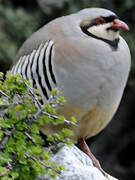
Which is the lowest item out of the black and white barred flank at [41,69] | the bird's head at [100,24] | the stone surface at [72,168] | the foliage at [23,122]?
the stone surface at [72,168]

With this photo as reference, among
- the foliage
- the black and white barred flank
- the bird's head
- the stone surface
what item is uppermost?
the foliage

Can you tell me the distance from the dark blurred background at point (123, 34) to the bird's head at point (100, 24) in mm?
2597

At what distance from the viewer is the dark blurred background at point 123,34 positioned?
6.20 m

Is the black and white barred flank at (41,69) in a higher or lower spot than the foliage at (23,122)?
lower

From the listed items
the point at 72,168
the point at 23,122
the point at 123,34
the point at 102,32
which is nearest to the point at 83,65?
the point at 102,32

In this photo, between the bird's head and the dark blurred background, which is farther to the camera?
the dark blurred background

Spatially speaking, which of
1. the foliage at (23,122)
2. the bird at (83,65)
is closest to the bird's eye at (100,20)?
the bird at (83,65)

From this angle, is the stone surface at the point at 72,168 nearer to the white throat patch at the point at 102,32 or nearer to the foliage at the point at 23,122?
the foliage at the point at 23,122

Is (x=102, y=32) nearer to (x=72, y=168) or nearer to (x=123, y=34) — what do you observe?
(x=72, y=168)

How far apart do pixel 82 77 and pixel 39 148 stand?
987 millimetres

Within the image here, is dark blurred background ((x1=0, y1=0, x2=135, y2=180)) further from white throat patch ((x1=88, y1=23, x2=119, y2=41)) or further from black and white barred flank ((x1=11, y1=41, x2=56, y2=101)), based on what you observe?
white throat patch ((x1=88, y1=23, x2=119, y2=41))

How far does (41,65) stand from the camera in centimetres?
337

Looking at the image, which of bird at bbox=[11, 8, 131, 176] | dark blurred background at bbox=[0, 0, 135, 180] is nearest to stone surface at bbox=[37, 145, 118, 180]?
bird at bbox=[11, 8, 131, 176]

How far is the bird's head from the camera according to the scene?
3.36 metres
